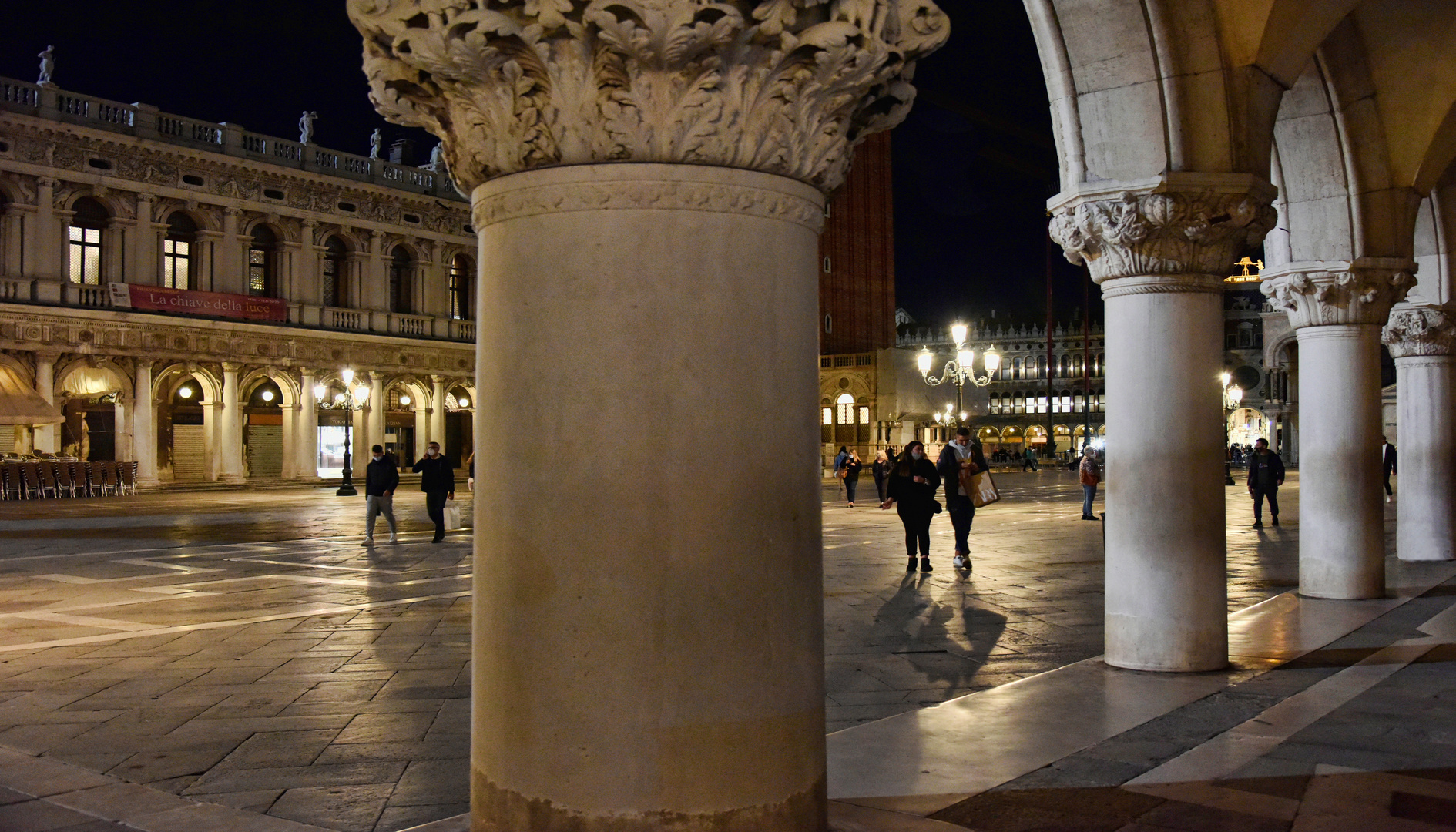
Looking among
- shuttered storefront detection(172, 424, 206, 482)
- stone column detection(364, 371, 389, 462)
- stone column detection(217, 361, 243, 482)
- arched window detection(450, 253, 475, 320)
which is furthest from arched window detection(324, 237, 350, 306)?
shuttered storefront detection(172, 424, 206, 482)

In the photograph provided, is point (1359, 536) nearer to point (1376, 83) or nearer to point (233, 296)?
point (1376, 83)

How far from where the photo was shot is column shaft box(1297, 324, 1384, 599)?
27.6ft

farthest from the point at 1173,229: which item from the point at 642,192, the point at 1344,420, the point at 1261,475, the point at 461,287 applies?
the point at 461,287

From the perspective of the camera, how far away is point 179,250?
32.1 meters

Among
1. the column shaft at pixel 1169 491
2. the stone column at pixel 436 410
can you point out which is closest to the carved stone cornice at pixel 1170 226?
the column shaft at pixel 1169 491

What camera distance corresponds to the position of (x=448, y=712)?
5.16 meters

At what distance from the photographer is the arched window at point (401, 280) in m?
37.7

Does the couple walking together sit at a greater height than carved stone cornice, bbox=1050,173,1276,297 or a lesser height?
lesser

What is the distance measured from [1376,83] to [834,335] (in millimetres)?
41968

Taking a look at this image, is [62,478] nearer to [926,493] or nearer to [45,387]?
[45,387]

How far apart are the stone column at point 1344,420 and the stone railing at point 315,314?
28817 mm

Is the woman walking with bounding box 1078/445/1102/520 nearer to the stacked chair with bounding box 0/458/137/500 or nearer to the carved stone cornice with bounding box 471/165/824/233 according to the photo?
the carved stone cornice with bounding box 471/165/824/233

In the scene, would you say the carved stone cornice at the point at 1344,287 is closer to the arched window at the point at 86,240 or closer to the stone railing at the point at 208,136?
the stone railing at the point at 208,136

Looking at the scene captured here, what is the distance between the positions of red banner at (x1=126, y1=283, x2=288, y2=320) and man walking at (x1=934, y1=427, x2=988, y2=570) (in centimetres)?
2575
